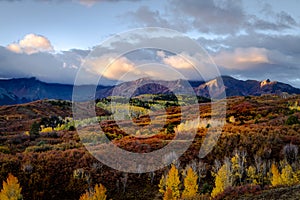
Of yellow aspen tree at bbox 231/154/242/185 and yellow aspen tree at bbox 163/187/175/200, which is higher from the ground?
yellow aspen tree at bbox 231/154/242/185

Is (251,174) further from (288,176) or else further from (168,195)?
(168,195)

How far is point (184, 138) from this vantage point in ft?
262

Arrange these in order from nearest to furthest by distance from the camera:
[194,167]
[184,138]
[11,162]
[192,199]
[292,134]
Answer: [192,199], [194,167], [11,162], [292,134], [184,138]

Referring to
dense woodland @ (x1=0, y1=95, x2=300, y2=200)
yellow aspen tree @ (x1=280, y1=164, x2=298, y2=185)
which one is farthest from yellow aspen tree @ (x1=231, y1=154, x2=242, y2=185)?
yellow aspen tree @ (x1=280, y1=164, x2=298, y2=185)

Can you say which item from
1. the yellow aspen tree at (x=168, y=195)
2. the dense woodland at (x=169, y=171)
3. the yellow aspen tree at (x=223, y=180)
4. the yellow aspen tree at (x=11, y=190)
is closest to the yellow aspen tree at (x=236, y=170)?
the dense woodland at (x=169, y=171)

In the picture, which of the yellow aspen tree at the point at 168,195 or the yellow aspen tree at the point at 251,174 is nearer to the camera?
the yellow aspen tree at the point at 168,195

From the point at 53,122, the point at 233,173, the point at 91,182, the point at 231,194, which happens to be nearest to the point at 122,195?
the point at 91,182

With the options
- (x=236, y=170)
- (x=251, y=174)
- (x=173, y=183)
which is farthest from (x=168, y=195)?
(x=236, y=170)

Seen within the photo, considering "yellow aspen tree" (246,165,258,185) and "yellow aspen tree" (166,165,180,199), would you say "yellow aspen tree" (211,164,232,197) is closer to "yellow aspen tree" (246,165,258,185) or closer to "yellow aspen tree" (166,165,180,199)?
"yellow aspen tree" (246,165,258,185)

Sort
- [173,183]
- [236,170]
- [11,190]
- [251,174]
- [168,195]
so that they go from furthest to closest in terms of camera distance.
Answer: [236,170], [251,174], [173,183], [11,190], [168,195]

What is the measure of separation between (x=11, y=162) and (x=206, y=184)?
37070 millimetres

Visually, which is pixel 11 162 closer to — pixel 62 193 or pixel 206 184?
pixel 62 193

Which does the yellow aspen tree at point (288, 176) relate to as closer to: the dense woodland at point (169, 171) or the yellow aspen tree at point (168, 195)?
the dense woodland at point (169, 171)

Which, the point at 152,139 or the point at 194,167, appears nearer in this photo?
the point at 194,167
